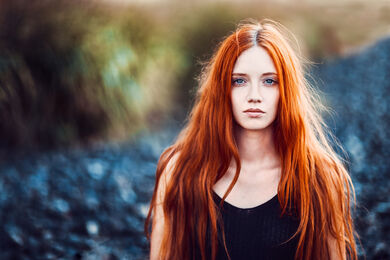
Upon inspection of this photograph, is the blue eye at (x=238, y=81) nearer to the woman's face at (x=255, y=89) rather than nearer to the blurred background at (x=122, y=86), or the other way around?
the woman's face at (x=255, y=89)

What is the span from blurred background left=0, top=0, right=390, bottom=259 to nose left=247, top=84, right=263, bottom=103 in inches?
50.5

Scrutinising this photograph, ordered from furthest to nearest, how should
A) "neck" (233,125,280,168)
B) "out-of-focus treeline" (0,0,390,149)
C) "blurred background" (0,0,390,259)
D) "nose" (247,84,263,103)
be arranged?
"out-of-focus treeline" (0,0,390,149) < "blurred background" (0,0,390,259) < "neck" (233,125,280,168) < "nose" (247,84,263,103)

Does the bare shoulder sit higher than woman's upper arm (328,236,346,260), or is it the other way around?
the bare shoulder

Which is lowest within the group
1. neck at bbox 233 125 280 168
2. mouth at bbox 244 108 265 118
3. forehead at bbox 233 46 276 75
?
neck at bbox 233 125 280 168

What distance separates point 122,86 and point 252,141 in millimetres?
1684

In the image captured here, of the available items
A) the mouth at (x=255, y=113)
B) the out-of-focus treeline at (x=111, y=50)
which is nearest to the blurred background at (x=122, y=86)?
the out-of-focus treeline at (x=111, y=50)

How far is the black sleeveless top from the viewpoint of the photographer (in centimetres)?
112

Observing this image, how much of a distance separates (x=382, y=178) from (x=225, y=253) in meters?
1.41

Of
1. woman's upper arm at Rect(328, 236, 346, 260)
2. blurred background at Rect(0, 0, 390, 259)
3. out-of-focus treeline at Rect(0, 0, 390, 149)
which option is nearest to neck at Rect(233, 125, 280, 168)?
woman's upper arm at Rect(328, 236, 346, 260)

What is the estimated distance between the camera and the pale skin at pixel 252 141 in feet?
3.61

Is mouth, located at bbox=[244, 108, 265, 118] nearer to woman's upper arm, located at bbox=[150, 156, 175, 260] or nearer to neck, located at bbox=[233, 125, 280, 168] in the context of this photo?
neck, located at bbox=[233, 125, 280, 168]

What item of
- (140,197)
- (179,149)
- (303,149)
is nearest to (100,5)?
(140,197)

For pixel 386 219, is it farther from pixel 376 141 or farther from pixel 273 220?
pixel 273 220

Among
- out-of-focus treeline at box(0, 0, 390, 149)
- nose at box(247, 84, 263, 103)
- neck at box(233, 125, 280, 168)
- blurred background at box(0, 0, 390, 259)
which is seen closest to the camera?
nose at box(247, 84, 263, 103)
